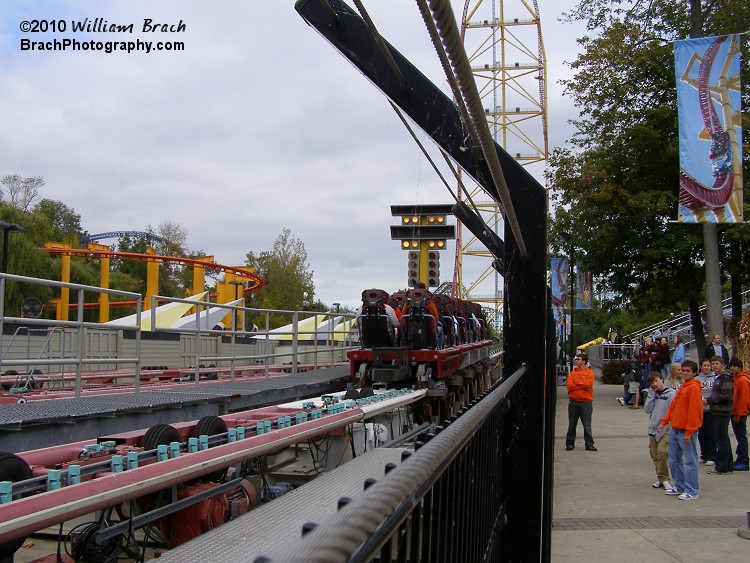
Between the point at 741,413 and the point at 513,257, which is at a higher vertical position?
the point at 513,257

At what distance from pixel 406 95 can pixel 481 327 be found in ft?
61.2

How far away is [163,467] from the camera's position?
4316 mm

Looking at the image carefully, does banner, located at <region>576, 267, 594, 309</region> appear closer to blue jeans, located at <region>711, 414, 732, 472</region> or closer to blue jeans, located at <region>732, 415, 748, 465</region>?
blue jeans, located at <region>732, 415, 748, 465</region>

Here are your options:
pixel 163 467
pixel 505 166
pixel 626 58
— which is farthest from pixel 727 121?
pixel 163 467

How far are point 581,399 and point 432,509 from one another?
12451 millimetres

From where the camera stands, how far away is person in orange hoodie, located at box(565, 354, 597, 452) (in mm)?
13625

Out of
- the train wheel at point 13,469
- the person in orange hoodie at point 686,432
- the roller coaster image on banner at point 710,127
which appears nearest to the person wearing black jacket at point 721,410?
the person in orange hoodie at point 686,432

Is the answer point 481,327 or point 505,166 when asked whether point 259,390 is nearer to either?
point 505,166

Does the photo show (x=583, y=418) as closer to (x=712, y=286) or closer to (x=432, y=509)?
(x=712, y=286)

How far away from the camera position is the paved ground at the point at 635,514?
717 cm

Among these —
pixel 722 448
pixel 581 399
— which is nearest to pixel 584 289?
pixel 581 399

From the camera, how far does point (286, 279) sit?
5356 centimetres

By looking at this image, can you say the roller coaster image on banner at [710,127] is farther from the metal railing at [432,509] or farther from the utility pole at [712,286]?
the metal railing at [432,509]

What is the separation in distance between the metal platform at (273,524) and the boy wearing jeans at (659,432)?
6521 millimetres
